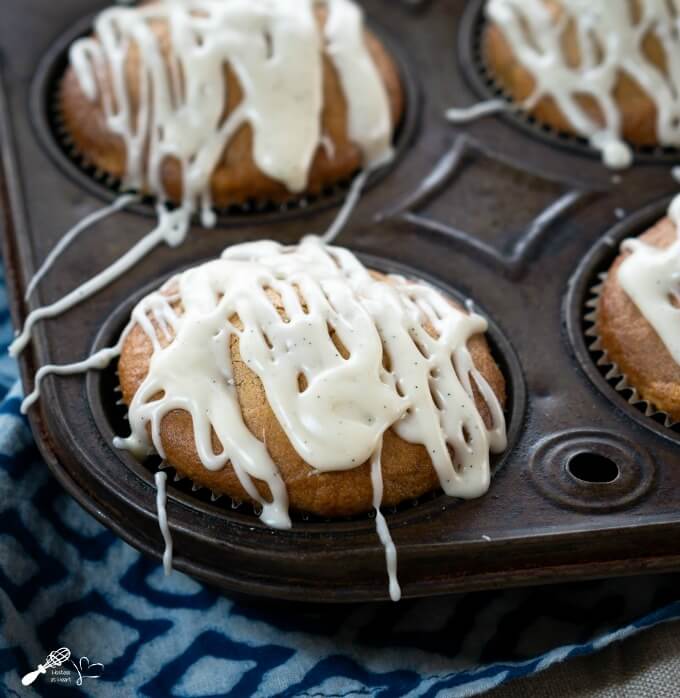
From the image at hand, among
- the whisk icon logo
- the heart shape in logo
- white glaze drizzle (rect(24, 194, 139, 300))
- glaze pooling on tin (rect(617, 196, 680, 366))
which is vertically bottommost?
the heart shape in logo

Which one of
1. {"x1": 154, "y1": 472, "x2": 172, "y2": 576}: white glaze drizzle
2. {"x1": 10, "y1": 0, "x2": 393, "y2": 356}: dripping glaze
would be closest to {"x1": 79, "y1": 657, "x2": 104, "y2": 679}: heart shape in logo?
{"x1": 154, "y1": 472, "x2": 172, "y2": 576}: white glaze drizzle

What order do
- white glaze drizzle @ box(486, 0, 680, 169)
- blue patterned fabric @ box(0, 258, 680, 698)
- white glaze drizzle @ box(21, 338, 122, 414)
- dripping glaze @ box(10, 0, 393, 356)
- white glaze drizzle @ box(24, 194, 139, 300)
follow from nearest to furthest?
blue patterned fabric @ box(0, 258, 680, 698) → white glaze drizzle @ box(21, 338, 122, 414) → white glaze drizzle @ box(24, 194, 139, 300) → dripping glaze @ box(10, 0, 393, 356) → white glaze drizzle @ box(486, 0, 680, 169)

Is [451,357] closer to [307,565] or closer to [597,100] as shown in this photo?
[307,565]

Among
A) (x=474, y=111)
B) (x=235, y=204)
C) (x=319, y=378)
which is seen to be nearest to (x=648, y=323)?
(x=319, y=378)

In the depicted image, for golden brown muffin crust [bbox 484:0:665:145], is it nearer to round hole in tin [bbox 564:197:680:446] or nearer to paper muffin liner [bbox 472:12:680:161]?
paper muffin liner [bbox 472:12:680:161]

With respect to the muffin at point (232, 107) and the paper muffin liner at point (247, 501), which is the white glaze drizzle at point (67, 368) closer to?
the paper muffin liner at point (247, 501)
